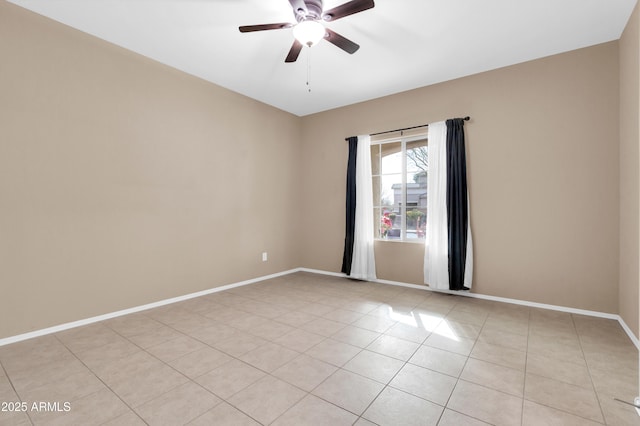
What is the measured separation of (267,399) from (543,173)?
11.9ft

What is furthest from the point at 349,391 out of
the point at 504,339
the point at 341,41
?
the point at 341,41

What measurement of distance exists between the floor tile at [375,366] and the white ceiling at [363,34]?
2.91 meters

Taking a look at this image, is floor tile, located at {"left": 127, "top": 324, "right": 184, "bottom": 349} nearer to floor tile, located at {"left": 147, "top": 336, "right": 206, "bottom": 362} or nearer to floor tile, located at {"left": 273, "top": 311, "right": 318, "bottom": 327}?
floor tile, located at {"left": 147, "top": 336, "right": 206, "bottom": 362}

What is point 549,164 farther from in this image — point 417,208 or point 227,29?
point 227,29

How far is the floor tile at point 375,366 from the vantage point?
201cm

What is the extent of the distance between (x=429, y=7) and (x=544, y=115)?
6.25ft

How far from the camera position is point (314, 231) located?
5355 millimetres

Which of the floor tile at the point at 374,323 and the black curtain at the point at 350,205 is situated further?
the black curtain at the point at 350,205

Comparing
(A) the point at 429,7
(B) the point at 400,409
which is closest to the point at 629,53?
(A) the point at 429,7

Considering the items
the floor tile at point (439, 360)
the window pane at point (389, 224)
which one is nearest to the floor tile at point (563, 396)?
the floor tile at point (439, 360)

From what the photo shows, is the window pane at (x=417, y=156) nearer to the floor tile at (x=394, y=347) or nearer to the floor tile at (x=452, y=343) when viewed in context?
the floor tile at (x=452, y=343)

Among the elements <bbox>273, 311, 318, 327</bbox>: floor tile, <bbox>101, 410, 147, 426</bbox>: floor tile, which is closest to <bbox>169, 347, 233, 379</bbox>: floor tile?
<bbox>101, 410, 147, 426</bbox>: floor tile

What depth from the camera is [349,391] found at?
183cm

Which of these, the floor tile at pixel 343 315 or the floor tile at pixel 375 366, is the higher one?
the floor tile at pixel 343 315
